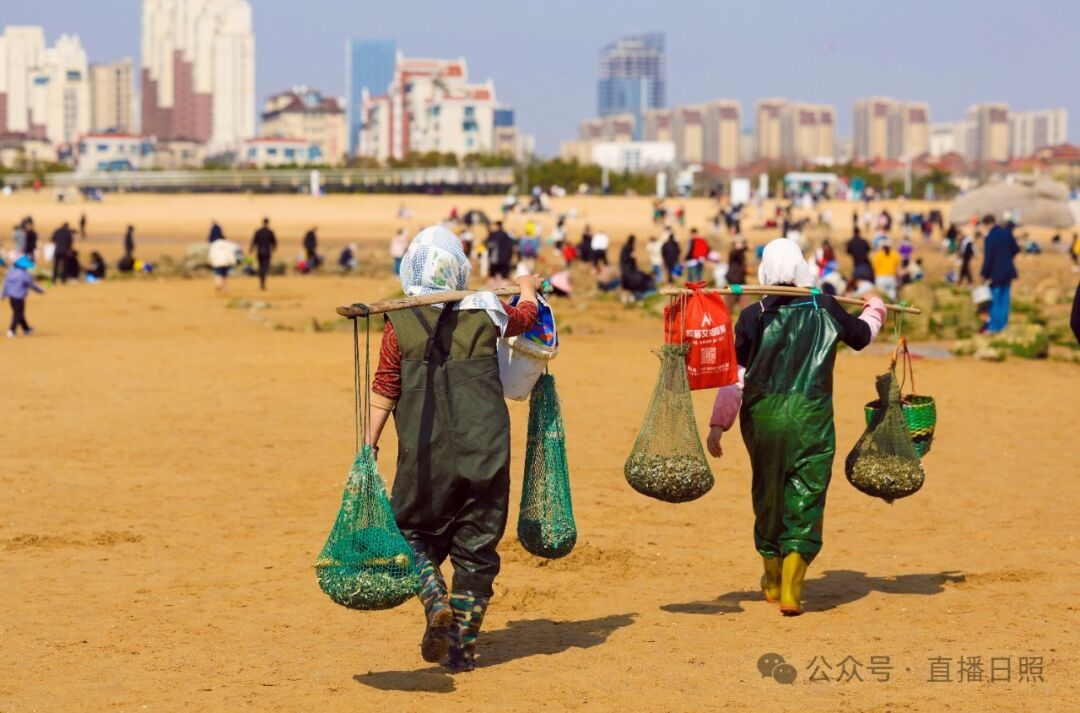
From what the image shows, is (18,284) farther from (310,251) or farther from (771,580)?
(310,251)

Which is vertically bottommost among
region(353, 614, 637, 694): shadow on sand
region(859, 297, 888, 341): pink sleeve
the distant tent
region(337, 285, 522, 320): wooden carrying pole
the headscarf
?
region(353, 614, 637, 694): shadow on sand

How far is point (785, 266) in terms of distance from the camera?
7.51 m

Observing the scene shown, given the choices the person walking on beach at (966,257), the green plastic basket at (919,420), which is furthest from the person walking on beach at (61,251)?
the green plastic basket at (919,420)

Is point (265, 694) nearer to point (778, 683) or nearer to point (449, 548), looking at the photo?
point (449, 548)

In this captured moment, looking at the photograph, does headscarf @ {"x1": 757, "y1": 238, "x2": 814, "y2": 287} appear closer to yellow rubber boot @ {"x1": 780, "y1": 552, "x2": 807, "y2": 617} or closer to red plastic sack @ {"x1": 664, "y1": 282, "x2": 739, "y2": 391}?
red plastic sack @ {"x1": 664, "y1": 282, "x2": 739, "y2": 391}

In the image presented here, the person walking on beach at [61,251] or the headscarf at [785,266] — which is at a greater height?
the headscarf at [785,266]

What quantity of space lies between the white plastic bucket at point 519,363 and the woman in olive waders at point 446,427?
0.13 m

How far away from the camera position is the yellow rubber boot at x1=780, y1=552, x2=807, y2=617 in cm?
746

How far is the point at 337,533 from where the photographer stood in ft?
20.3

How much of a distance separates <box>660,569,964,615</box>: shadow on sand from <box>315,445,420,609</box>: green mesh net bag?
1992 mm

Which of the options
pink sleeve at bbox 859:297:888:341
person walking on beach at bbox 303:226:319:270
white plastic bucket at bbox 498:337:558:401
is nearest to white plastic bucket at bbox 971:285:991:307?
pink sleeve at bbox 859:297:888:341

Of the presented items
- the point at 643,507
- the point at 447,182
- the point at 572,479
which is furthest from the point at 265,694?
the point at 447,182

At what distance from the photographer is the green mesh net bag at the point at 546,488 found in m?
6.72

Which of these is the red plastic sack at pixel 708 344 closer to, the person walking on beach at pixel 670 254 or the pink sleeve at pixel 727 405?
the pink sleeve at pixel 727 405
